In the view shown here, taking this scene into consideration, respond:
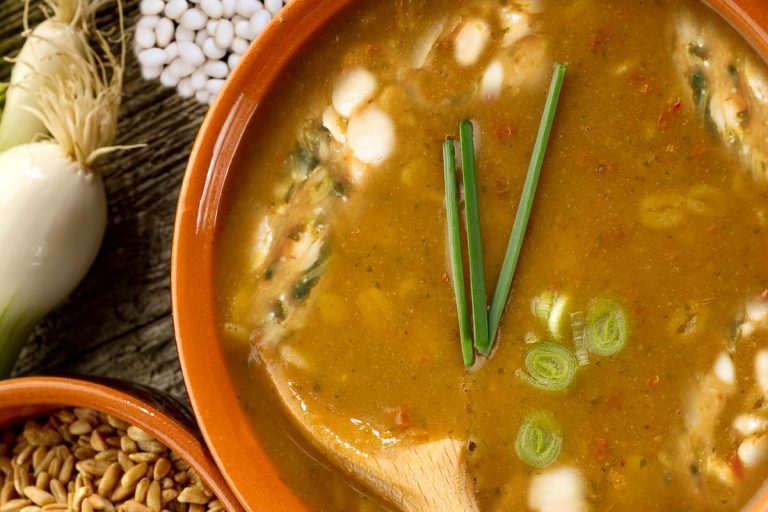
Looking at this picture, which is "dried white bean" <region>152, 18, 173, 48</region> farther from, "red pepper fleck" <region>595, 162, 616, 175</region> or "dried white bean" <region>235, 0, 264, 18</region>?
"red pepper fleck" <region>595, 162, 616, 175</region>

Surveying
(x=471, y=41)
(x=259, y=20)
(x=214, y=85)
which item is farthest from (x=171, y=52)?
(x=471, y=41)

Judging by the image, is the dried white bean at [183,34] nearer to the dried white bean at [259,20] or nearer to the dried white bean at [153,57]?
the dried white bean at [153,57]

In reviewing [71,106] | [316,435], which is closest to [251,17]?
[71,106]

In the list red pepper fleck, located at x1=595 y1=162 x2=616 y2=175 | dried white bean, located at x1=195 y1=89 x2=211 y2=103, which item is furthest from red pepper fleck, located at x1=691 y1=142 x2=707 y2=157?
dried white bean, located at x1=195 y1=89 x2=211 y2=103

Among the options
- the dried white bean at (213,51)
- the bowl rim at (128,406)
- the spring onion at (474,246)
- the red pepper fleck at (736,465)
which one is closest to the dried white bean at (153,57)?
the dried white bean at (213,51)

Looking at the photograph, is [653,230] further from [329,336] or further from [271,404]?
[271,404]

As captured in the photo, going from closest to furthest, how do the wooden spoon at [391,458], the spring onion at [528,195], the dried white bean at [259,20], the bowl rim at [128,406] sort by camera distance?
the spring onion at [528,195] → the wooden spoon at [391,458] → the bowl rim at [128,406] → the dried white bean at [259,20]
